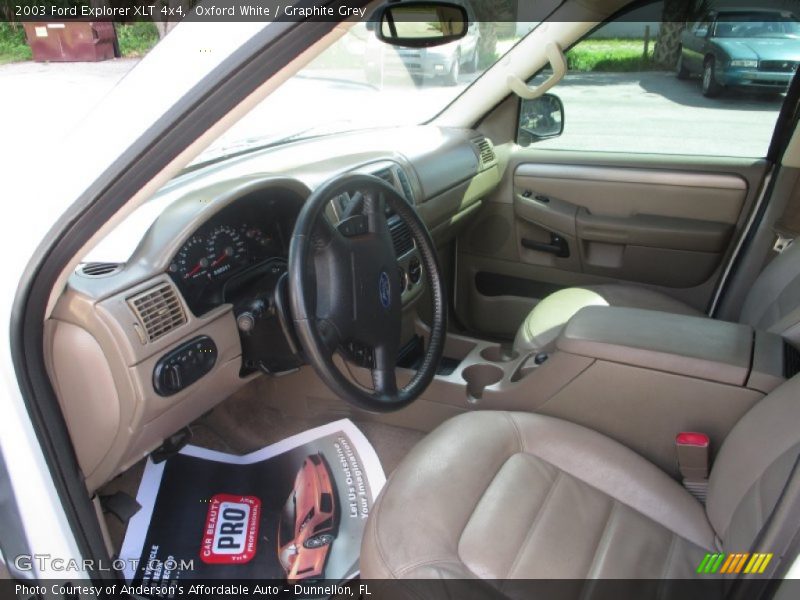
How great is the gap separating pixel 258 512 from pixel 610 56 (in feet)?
6.93

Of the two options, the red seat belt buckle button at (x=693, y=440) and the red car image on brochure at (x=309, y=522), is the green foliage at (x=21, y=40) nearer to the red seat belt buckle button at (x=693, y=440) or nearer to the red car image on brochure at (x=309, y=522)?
the red car image on brochure at (x=309, y=522)

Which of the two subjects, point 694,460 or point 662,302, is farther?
point 662,302

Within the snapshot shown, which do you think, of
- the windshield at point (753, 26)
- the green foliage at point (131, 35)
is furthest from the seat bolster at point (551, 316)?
the green foliage at point (131, 35)

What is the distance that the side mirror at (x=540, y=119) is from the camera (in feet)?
9.08

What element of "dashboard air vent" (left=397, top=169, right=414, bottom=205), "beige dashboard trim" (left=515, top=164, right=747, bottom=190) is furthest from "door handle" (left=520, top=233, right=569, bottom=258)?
"dashboard air vent" (left=397, top=169, right=414, bottom=205)

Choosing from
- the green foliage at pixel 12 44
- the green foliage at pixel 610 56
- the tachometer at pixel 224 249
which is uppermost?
the green foliage at pixel 12 44

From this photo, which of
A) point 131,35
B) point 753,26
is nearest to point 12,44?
point 131,35

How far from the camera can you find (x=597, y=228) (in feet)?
8.68

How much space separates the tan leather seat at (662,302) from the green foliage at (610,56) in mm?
857

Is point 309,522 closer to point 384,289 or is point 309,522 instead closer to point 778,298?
point 384,289

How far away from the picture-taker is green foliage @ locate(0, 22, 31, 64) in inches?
72.5

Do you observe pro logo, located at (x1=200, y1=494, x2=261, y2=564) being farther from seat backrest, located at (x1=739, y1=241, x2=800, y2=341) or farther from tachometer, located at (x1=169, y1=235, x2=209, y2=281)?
seat backrest, located at (x1=739, y1=241, x2=800, y2=341)

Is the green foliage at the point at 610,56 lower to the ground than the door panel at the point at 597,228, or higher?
higher

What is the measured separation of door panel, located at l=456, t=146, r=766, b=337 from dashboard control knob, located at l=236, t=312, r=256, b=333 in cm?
148
